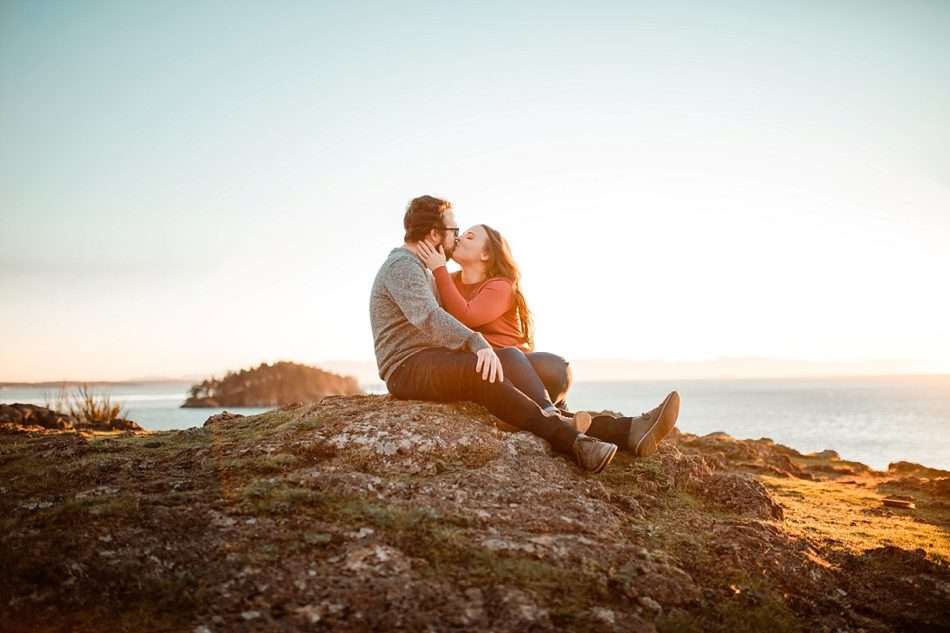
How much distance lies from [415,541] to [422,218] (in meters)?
3.70

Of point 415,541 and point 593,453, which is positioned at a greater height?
point 593,453

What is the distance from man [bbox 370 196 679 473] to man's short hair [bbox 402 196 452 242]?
0.01 m

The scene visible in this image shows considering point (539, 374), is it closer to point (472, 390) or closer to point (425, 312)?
point (472, 390)

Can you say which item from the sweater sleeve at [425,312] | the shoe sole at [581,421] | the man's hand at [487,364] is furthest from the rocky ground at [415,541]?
the sweater sleeve at [425,312]

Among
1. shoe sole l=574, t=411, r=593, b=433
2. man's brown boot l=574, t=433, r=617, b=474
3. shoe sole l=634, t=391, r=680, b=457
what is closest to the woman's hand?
shoe sole l=574, t=411, r=593, b=433

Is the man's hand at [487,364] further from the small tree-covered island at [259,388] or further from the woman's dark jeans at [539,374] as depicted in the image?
the small tree-covered island at [259,388]

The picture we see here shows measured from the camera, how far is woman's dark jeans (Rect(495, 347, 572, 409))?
254 inches

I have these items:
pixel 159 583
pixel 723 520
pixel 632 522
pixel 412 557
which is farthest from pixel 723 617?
pixel 159 583

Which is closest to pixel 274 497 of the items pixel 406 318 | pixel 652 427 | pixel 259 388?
pixel 406 318

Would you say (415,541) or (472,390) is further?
(472,390)

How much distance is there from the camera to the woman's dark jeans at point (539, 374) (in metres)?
6.45

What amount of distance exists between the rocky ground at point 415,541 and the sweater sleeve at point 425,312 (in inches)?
31.6

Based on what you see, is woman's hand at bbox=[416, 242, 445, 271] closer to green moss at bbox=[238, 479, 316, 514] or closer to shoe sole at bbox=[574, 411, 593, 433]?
shoe sole at bbox=[574, 411, 593, 433]

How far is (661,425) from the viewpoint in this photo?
624 cm
